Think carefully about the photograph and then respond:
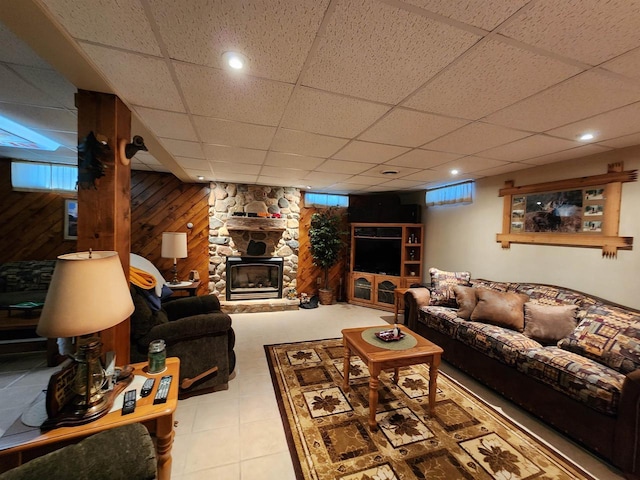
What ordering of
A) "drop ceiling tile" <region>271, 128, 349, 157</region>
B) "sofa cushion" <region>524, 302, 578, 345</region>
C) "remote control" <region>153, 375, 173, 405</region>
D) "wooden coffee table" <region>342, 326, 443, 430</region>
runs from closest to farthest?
"remote control" <region>153, 375, 173, 405</region> < "wooden coffee table" <region>342, 326, 443, 430</region> < "drop ceiling tile" <region>271, 128, 349, 157</region> < "sofa cushion" <region>524, 302, 578, 345</region>

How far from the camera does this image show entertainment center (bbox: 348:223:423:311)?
15.9ft

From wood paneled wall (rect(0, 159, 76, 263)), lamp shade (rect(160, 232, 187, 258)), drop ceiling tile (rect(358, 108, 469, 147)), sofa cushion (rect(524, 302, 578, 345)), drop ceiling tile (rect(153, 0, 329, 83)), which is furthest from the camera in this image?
lamp shade (rect(160, 232, 187, 258))

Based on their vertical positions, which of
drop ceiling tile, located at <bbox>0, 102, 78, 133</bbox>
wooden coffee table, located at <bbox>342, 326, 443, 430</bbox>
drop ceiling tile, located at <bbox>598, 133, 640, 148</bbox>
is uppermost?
drop ceiling tile, located at <bbox>0, 102, 78, 133</bbox>

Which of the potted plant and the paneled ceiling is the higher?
the paneled ceiling

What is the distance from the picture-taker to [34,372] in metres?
2.52

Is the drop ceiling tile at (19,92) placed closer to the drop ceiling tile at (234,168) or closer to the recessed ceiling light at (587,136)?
the drop ceiling tile at (234,168)

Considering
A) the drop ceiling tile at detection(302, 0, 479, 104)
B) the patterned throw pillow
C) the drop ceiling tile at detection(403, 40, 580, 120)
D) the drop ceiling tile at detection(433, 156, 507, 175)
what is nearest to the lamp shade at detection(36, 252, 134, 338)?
the drop ceiling tile at detection(302, 0, 479, 104)

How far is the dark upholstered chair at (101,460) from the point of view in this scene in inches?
33.2

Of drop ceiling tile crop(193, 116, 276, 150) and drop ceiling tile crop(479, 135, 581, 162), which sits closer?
drop ceiling tile crop(193, 116, 276, 150)

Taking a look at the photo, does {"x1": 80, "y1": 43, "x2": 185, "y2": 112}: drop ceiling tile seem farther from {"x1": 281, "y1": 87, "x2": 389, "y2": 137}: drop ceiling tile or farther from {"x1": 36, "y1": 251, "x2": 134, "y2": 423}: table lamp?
{"x1": 36, "y1": 251, "x2": 134, "y2": 423}: table lamp

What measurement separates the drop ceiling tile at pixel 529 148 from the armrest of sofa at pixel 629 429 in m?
1.81

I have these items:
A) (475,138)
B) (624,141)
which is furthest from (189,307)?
(624,141)

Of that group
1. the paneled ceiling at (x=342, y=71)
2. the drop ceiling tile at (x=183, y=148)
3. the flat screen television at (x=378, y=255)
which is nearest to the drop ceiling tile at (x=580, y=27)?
the paneled ceiling at (x=342, y=71)

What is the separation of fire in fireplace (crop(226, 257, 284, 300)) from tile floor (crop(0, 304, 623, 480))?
167 cm
